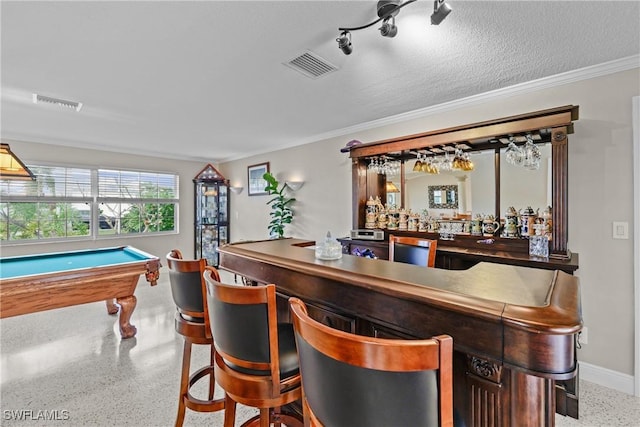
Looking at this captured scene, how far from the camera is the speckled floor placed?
1.97m

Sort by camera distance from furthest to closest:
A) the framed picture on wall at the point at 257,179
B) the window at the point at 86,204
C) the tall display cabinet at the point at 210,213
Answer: the tall display cabinet at the point at 210,213 → the framed picture on wall at the point at 257,179 → the window at the point at 86,204

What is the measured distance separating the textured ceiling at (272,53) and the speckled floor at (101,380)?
2521mm

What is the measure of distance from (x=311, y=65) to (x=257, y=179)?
12.9ft

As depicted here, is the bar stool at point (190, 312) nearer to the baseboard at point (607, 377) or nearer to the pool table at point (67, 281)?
the pool table at point (67, 281)

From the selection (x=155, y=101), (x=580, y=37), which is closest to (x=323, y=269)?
(x=580, y=37)

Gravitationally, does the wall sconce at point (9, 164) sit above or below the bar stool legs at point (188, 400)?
above

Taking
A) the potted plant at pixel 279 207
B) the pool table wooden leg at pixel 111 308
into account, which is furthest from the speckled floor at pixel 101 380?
the potted plant at pixel 279 207

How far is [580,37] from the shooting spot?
201cm

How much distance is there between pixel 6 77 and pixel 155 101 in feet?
3.75

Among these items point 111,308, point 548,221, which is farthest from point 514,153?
point 111,308

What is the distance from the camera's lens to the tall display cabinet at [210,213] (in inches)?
258

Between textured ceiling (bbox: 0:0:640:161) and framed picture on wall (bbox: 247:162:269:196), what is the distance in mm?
2210

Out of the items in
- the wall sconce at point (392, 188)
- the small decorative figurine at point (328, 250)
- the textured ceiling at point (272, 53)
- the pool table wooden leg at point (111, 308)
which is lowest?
the pool table wooden leg at point (111, 308)

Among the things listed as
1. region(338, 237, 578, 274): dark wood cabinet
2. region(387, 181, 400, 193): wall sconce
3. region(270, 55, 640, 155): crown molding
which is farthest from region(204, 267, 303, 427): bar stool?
region(270, 55, 640, 155): crown molding
